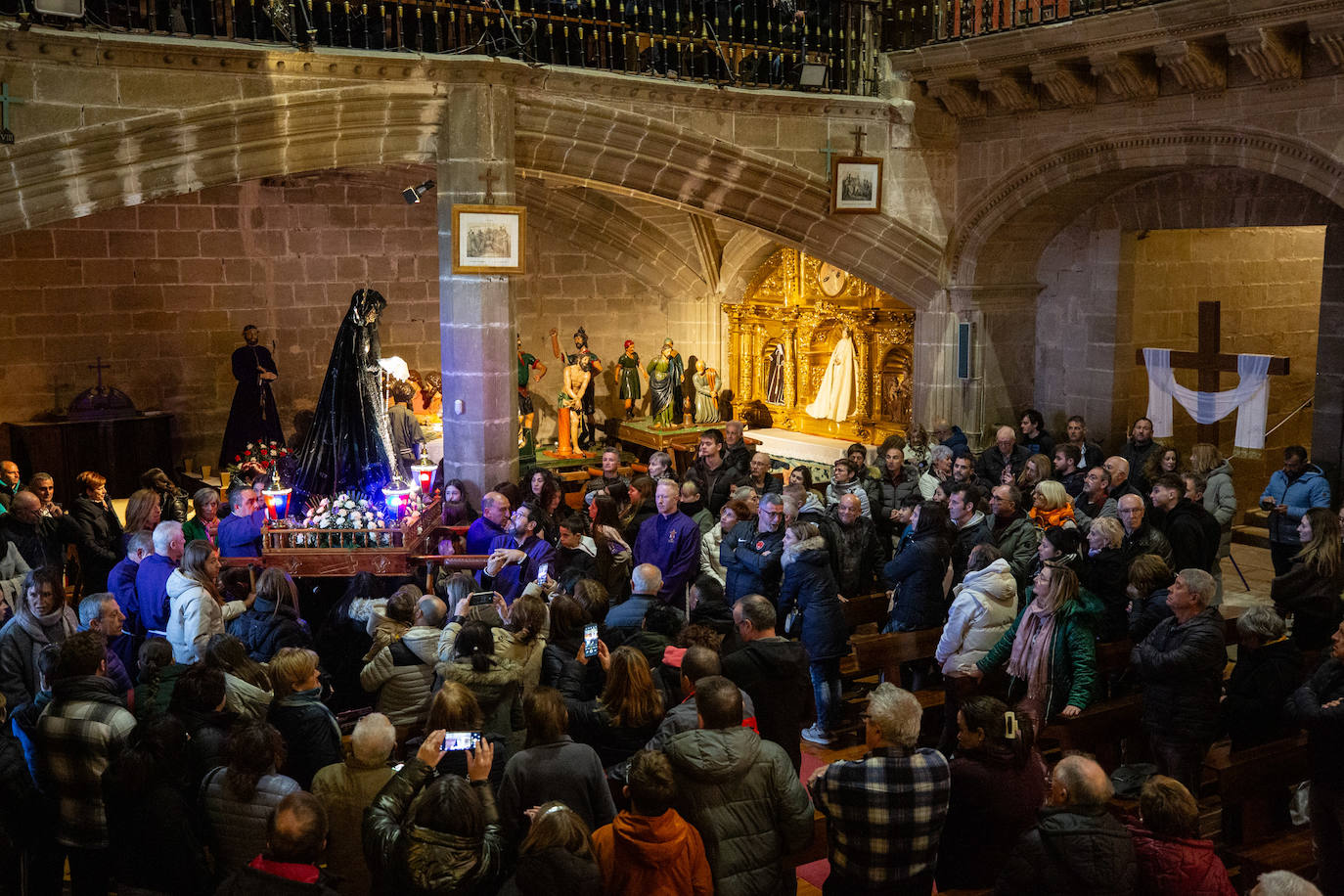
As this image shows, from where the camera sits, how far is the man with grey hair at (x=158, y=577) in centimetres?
609

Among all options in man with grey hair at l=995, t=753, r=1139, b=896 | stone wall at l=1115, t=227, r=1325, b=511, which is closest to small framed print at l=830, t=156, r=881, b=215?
stone wall at l=1115, t=227, r=1325, b=511

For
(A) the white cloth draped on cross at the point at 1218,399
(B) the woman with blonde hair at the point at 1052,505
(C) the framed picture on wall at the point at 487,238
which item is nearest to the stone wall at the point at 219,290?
(C) the framed picture on wall at the point at 487,238

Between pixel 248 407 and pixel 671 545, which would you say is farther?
pixel 248 407

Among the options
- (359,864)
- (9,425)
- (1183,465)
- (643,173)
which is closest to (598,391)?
(643,173)

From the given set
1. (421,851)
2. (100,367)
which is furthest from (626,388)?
(421,851)

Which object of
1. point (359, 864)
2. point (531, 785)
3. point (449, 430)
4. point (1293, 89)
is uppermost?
point (1293, 89)

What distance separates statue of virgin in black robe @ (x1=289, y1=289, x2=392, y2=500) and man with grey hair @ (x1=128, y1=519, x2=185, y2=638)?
7.56 feet

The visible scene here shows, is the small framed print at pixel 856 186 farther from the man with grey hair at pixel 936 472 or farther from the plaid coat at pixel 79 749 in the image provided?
the plaid coat at pixel 79 749

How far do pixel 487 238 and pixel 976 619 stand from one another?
5.04m

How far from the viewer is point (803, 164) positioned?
10.7 meters

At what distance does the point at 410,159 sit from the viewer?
935 centimetres

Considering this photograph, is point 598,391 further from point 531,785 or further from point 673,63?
point 531,785

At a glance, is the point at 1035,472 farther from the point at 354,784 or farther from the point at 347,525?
the point at 354,784

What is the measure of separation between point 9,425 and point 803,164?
7.37m
